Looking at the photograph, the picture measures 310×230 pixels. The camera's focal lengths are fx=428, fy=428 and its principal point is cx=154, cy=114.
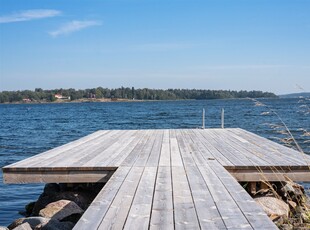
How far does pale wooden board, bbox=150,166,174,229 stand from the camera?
10.3 feet

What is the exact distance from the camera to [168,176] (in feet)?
16.2

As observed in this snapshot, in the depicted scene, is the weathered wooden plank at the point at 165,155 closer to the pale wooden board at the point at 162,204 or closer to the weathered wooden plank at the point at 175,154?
the weathered wooden plank at the point at 175,154

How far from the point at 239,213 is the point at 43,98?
5009 inches

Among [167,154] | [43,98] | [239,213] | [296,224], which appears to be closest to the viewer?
[239,213]

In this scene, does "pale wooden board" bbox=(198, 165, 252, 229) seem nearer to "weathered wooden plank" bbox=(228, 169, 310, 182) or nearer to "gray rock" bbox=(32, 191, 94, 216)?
"weathered wooden plank" bbox=(228, 169, 310, 182)

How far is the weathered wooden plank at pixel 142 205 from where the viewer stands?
315 cm

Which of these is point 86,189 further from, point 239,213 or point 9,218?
point 239,213

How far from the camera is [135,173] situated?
5.17 meters

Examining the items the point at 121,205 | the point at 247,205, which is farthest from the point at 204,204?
the point at 121,205

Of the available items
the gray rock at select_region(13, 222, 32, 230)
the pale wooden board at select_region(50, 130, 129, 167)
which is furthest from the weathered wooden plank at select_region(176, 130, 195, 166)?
the gray rock at select_region(13, 222, 32, 230)

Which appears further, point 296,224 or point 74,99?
point 74,99

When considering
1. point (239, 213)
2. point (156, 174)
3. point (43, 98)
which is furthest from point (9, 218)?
point (43, 98)

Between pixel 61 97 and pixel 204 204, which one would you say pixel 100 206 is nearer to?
pixel 204 204

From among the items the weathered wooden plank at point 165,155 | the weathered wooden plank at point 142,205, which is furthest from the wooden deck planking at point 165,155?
the weathered wooden plank at point 142,205
